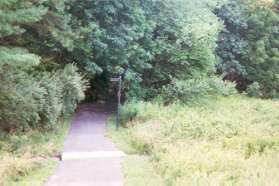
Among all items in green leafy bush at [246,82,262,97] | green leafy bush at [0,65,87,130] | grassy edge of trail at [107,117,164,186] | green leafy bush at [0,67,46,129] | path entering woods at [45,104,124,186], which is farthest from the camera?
green leafy bush at [246,82,262,97]

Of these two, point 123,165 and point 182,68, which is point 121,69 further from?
point 123,165

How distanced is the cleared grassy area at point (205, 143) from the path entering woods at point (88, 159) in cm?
80

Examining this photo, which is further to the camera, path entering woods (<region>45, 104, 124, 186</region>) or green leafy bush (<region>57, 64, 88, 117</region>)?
green leafy bush (<region>57, 64, 88, 117</region>)

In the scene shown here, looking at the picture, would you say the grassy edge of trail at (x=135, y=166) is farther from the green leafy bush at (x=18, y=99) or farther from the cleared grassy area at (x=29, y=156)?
the green leafy bush at (x=18, y=99)

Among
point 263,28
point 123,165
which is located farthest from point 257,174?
point 263,28

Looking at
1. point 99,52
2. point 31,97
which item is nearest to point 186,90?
point 99,52

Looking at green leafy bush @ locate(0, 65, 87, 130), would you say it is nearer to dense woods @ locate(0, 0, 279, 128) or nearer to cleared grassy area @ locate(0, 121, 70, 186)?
dense woods @ locate(0, 0, 279, 128)

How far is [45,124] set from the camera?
1605 centimetres

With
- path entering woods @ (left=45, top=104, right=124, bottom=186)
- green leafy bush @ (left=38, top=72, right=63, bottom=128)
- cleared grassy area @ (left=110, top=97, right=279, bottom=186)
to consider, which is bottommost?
path entering woods @ (left=45, top=104, right=124, bottom=186)

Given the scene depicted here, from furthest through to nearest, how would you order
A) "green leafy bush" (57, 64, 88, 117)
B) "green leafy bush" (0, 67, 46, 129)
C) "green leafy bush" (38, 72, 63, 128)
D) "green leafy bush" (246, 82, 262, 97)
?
1. "green leafy bush" (246, 82, 262, 97)
2. "green leafy bush" (57, 64, 88, 117)
3. "green leafy bush" (38, 72, 63, 128)
4. "green leafy bush" (0, 67, 46, 129)

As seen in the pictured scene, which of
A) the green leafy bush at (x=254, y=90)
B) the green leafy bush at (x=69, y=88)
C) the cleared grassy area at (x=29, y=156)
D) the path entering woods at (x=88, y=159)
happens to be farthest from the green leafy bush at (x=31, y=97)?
the green leafy bush at (x=254, y=90)

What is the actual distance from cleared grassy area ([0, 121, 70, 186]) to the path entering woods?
33 cm

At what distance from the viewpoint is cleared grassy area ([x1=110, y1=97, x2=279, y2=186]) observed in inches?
363

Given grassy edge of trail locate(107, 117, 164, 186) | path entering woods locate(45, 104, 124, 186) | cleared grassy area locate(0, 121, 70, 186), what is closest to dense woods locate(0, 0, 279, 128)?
cleared grassy area locate(0, 121, 70, 186)
